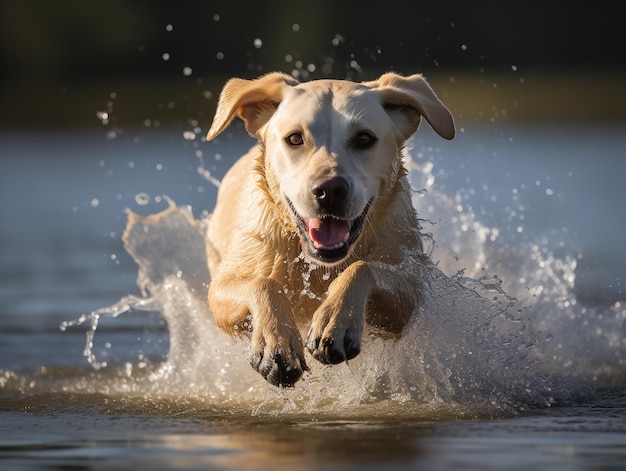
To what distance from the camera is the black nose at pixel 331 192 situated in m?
6.22

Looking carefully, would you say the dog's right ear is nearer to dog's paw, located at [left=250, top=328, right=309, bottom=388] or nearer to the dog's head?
the dog's head

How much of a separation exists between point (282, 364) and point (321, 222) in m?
0.70

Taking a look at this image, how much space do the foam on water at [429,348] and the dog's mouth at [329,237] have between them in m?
0.69

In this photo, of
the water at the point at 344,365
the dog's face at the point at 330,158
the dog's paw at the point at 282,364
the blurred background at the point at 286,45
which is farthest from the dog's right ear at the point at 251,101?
the blurred background at the point at 286,45

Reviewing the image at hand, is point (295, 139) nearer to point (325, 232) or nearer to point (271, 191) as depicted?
point (271, 191)

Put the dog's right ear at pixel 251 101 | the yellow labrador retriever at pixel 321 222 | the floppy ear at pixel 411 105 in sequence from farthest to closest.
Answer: the dog's right ear at pixel 251 101 → the floppy ear at pixel 411 105 → the yellow labrador retriever at pixel 321 222

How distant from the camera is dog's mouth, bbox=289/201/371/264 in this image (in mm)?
6402

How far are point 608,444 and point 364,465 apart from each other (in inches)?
45.7

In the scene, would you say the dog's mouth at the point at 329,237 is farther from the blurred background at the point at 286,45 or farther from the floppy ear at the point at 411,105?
the blurred background at the point at 286,45

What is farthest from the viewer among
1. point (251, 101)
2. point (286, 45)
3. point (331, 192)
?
point (286, 45)

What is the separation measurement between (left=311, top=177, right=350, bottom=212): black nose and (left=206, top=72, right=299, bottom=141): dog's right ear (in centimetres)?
85

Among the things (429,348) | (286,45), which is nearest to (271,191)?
(429,348)

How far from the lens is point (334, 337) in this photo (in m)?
6.13

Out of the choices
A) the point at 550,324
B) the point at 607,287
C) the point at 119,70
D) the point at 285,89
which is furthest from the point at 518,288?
the point at 119,70
